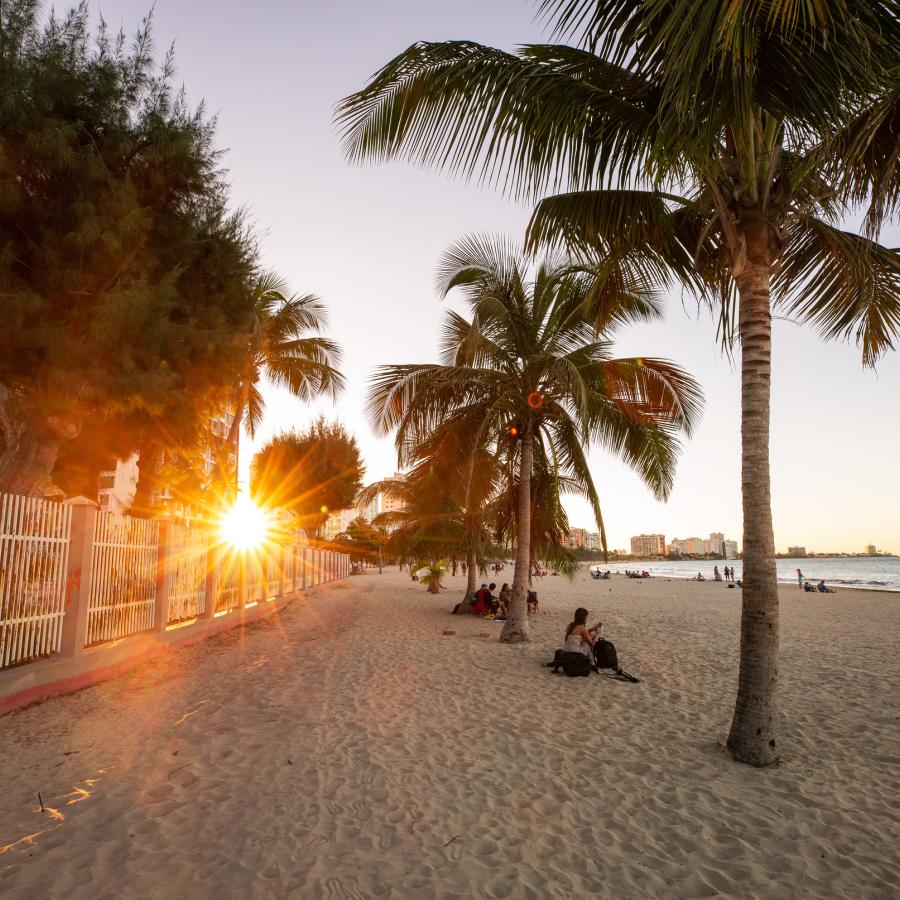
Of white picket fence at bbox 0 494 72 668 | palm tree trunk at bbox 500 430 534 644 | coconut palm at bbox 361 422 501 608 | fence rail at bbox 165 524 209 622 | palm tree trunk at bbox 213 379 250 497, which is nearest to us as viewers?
white picket fence at bbox 0 494 72 668

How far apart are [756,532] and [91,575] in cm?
776

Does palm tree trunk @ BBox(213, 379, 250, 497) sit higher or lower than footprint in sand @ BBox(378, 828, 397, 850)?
higher

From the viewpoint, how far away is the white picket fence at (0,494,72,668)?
6004mm

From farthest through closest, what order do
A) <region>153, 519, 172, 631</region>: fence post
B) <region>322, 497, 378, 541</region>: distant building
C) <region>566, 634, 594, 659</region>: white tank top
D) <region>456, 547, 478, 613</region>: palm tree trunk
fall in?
1. <region>322, 497, 378, 541</region>: distant building
2. <region>456, 547, 478, 613</region>: palm tree trunk
3. <region>153, 519, 172, 631</region>: fence post
4. <region>566, 634, 594, 659</region>: white tank top

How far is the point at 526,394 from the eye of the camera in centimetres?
1159

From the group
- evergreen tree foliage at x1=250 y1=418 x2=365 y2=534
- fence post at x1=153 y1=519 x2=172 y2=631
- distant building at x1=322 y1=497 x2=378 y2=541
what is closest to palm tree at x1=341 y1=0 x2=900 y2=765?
fence post at x1=153 y1=519 x2=172 y2=631

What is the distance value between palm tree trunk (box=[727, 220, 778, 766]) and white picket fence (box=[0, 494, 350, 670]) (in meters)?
7.30

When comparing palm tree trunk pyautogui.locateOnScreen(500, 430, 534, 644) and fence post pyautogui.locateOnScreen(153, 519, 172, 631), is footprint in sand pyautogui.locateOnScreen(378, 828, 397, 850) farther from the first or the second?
palm tree trunk pyautogui.locateOnScreen(500, 430, 534, 644)

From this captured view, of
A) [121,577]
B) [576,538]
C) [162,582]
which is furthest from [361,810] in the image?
[576,538]

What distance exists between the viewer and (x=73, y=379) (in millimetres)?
9023

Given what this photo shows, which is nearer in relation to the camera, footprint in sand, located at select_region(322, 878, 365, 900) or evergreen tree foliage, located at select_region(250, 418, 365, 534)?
footprint in sand, located at select_region(322, 878, 365, 900)

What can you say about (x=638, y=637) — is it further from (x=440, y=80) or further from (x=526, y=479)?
(x=440, y=80)

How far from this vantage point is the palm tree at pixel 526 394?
11.0 metres

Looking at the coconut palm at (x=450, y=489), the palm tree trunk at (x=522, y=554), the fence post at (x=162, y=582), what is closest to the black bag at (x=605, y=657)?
the palm tree trunk at (x=522, y=554)
